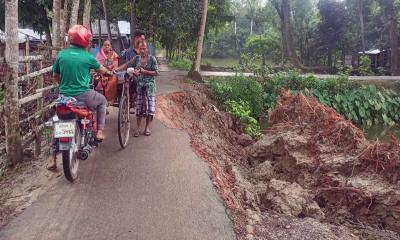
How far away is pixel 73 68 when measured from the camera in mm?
5504

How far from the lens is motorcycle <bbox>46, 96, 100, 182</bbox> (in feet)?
17.2

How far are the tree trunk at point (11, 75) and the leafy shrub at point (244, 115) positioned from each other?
29.1 feet

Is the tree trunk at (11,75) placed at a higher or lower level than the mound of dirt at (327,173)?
higher

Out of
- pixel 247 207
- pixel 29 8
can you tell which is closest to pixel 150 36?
pixel 29 8

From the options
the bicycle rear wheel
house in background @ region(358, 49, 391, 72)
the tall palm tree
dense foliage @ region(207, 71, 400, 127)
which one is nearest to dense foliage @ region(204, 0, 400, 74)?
the tall palm tree

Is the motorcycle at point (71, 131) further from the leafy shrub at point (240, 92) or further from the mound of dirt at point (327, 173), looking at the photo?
the leafy shrub at point (240, 92)

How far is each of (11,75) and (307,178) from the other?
519 cm

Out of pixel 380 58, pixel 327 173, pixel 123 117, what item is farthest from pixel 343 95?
pixel 380 58

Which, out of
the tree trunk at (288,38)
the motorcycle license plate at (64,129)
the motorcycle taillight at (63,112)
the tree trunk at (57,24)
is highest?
the tree trunk at (288,38)

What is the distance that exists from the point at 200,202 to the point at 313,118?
211 inches

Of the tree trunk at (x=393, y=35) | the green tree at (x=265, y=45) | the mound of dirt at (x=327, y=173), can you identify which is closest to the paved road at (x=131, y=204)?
the mound of dirt at (x=327, y=173)

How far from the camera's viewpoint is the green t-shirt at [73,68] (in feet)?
18.0

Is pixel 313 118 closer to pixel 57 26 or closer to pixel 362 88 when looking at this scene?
pixel 57 26

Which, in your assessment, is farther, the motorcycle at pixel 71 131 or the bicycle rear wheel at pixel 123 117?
the bicycle rear wheel at pixel 123 117
